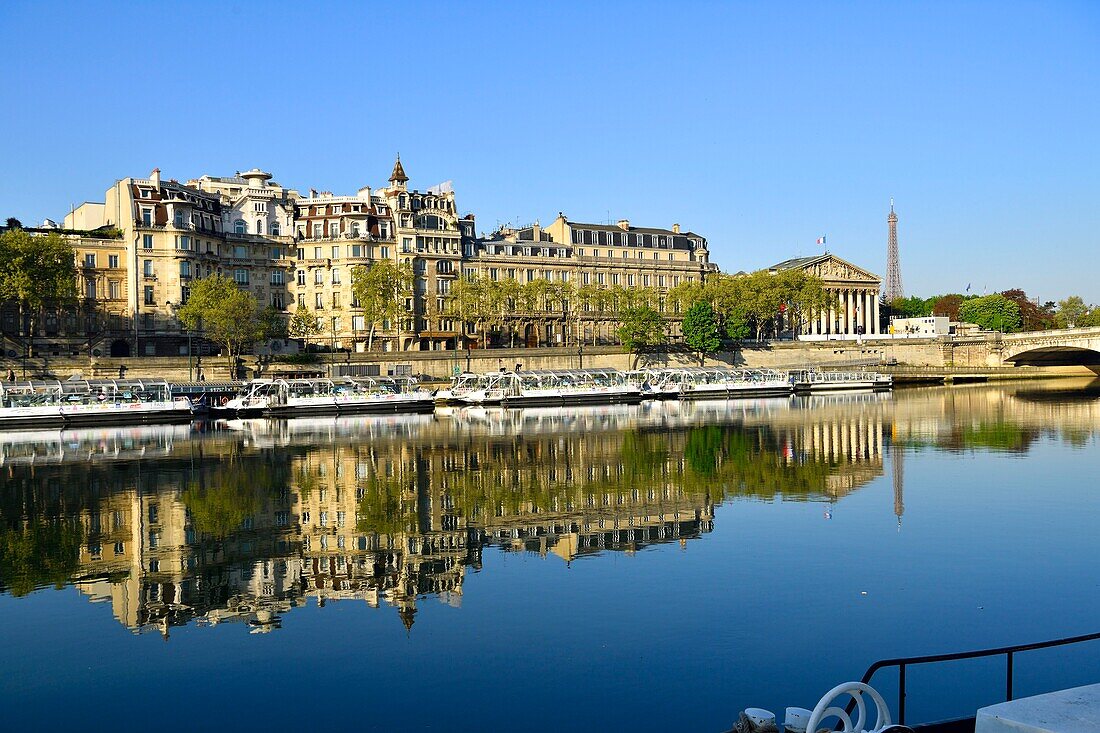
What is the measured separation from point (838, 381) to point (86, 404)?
72.2 metres

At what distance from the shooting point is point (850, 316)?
154750 mm

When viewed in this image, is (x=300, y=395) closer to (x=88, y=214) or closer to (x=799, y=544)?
(x=88, y=214)

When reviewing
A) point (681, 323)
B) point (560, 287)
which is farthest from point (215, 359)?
point (681, 323)

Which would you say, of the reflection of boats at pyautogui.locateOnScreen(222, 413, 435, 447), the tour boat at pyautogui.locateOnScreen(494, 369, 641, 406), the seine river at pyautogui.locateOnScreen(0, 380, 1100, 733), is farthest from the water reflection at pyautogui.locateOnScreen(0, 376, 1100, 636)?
the tour boat at pyautogui.locateOnScreen(494, 369, 641, 406)

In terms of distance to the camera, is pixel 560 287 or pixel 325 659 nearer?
pixel 325 659

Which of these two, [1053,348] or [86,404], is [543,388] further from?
[1053,348]

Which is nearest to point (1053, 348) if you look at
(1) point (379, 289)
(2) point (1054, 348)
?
(2) point (1054, 348)

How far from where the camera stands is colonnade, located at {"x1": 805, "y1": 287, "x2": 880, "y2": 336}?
15175cm

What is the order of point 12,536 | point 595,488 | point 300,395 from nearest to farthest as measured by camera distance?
point 12,536
point 595,488
point 300,395

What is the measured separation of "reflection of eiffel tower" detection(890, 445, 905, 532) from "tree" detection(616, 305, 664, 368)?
66.4m

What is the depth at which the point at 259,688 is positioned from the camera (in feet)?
54.4

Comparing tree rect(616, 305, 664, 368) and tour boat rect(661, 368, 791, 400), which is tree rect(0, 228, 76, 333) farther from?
tree rect(616, 305, 664, 368)

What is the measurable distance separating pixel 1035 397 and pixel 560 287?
51818mm

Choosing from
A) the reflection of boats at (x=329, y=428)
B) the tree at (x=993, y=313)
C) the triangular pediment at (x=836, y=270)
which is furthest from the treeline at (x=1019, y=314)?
the reflection of boats at (x=329, y=428)
